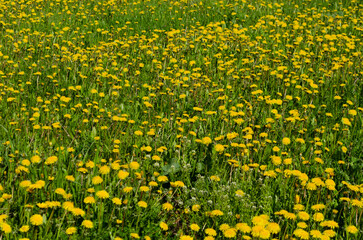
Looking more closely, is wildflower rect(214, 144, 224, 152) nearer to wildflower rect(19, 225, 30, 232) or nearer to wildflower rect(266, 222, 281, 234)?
wildflower rect(266, 222, 281, 234)

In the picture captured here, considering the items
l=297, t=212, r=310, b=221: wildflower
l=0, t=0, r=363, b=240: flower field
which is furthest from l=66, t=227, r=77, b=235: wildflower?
l=297, t=212, r=310, b=221: wildflower

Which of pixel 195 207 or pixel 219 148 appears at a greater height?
pixel 219 148

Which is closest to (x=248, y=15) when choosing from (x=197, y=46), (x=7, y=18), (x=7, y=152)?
(x=197, y=46)

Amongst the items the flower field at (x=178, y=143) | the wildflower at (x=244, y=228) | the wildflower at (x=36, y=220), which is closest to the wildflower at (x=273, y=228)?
the flower field at (x=178, y=143)

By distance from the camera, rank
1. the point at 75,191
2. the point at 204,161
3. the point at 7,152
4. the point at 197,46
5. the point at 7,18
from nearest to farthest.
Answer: the point at 75,191, the point at 7,152, the point at 204,161, the point at 197,46, the point at 7,18

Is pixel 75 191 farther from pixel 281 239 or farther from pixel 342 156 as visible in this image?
pixel 342 156

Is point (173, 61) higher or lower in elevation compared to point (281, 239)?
higher

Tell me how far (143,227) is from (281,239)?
85cm

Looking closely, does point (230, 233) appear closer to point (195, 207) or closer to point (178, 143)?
point (195, 207)

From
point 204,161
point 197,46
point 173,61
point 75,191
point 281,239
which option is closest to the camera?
point 281,239

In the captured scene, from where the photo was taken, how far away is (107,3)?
786 centimetres

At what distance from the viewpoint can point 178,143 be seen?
3447 mm

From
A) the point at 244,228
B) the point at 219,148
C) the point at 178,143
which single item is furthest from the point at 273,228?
the point at 178,143

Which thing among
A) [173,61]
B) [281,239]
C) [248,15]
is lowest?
[281,239]
